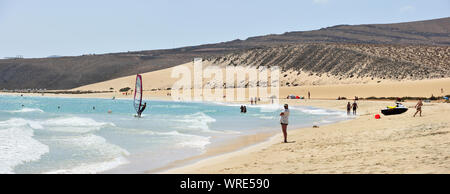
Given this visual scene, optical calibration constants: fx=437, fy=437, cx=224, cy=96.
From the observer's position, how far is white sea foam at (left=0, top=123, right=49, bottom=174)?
13161 mm

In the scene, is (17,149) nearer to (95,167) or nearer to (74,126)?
(95,167)

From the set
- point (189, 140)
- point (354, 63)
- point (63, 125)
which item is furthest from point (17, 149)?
point (354, 63)

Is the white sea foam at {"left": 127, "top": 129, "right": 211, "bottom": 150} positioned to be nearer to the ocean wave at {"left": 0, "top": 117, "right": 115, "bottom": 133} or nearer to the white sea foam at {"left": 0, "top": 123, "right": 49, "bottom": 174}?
the ocean wave at {"left": 0, "top": 117, "right": 115, "bottom": 133}

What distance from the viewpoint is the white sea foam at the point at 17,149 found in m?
13.2

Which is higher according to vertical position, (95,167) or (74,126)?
(95,167)

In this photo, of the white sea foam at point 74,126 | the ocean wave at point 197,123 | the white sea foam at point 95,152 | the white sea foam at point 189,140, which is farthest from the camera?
the ocean wave at point 197,123

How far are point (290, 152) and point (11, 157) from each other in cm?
896

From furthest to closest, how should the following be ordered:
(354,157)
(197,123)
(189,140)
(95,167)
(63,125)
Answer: (197,123) < (63,125) < (189,140) < (95,167) < (354,157)

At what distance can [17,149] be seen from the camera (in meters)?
15.8

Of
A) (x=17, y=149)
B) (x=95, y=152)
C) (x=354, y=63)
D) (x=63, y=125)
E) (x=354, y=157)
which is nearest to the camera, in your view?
(x=354, y=157)

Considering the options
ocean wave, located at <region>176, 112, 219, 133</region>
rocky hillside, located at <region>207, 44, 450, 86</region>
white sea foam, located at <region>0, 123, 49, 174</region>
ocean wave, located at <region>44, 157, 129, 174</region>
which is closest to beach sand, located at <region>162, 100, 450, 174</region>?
ocean wave, located at <region>44, 157, 129, 174</region>

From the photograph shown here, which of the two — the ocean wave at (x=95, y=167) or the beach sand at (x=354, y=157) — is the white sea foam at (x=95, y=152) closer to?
the ocean wave at (x=95, y=167)

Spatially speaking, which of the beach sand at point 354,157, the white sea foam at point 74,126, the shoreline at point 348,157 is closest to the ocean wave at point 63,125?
the white sea foam at point 74,126

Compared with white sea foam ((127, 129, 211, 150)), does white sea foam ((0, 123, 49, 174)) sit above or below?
above
